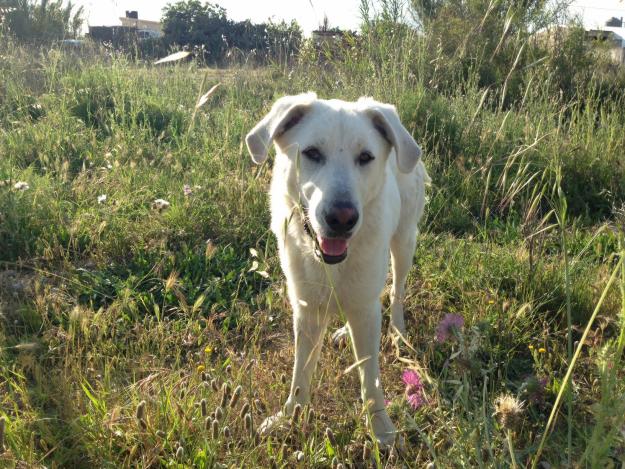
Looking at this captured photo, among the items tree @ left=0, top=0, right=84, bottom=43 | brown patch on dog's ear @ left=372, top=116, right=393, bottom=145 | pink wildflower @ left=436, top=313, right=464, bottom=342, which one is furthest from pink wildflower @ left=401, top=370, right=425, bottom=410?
tree @ left=0, top=0, right=84, bottom=43

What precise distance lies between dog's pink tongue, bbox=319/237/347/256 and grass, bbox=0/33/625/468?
246 mm

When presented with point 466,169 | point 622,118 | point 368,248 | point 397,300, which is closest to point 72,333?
point 368,248

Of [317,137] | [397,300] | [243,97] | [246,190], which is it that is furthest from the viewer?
[243,97]

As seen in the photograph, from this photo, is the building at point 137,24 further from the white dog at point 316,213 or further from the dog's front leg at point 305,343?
the dog's front leg at point 305,343

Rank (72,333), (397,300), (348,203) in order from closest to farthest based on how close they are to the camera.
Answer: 1. (348,203)
2. (72,333)
3. (397,300)

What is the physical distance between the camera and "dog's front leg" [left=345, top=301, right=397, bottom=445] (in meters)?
2.32

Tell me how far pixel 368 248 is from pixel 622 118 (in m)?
4.66

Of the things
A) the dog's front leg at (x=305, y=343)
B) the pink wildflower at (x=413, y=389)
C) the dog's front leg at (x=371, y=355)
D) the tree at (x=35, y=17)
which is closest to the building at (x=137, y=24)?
the tree at (x=35, y=17)

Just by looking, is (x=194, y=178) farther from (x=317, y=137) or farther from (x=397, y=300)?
(x=317, y=137)

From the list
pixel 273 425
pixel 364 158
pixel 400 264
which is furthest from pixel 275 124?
pixel 400 264

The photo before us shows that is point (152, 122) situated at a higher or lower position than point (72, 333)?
higher

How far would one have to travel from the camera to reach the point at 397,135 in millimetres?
2318

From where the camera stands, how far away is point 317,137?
2205mm

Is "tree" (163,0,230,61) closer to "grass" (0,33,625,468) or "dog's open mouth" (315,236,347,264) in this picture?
"grass" (0,33,625,468)
